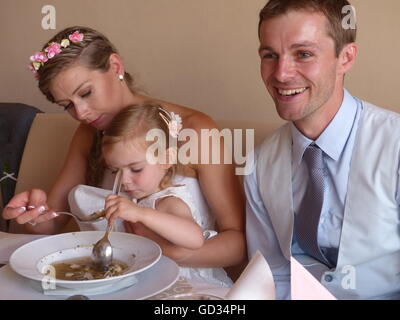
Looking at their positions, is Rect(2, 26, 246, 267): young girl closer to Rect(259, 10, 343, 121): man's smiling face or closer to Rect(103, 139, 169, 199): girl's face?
Rect(103, 139, 169, 199): girl's face

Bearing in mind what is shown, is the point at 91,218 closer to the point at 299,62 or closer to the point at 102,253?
the point at 102,253

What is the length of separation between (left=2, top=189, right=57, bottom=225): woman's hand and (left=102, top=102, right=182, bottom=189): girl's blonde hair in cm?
24

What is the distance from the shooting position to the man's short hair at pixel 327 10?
4.26 feet

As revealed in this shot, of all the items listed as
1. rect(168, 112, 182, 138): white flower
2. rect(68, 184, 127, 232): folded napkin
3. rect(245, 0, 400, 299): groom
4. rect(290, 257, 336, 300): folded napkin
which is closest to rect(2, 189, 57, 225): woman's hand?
rect(68, 184, 127, 232): folded napkin

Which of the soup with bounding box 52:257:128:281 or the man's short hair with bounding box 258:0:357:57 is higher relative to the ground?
the man's short hair with bounding box 258:0:357:57

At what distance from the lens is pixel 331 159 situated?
1.34m

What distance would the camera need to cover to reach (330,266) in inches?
52.8

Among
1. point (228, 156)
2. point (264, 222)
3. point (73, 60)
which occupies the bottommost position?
point (264, 222)

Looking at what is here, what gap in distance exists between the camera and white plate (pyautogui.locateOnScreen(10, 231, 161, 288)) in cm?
108

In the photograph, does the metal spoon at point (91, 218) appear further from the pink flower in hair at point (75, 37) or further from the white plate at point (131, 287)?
the pink flower in hair at point (75, 37)
